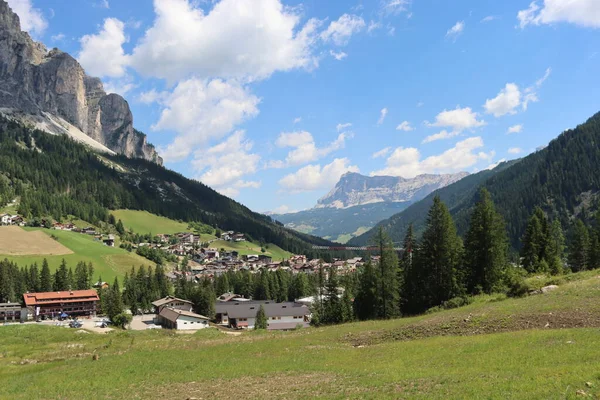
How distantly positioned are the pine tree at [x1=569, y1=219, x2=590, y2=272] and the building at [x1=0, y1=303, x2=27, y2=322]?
136m

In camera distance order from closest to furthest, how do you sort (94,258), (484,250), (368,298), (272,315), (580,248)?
1. (484,250)
2. (368,298)
3. (580,248)
4. (272,315)
5. (94,258)

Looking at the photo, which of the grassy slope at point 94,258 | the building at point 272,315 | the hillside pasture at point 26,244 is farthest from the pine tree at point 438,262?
the hillside pasture at point 26,244

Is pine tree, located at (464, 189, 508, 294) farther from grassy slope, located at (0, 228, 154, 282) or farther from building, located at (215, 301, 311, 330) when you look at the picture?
grassy slope, located at (0, 228, 154, 282)

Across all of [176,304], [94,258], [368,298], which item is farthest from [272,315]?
[94,258]

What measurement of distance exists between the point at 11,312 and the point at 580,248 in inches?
5518

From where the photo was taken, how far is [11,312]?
110438 mm

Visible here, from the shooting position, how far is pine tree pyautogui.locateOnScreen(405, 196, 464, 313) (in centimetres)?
5534

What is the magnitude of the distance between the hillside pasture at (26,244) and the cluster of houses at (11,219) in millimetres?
13517

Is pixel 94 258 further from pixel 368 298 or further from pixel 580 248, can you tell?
pixel 580 248

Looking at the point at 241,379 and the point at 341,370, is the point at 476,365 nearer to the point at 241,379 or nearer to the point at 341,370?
the point at 341,370

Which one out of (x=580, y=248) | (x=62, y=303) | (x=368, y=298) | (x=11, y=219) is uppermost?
(x=11, y=219)

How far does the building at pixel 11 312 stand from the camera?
4304 inches

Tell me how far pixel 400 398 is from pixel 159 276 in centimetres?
14347

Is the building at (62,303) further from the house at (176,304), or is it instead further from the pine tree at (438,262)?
the pine tree at (438,262)
